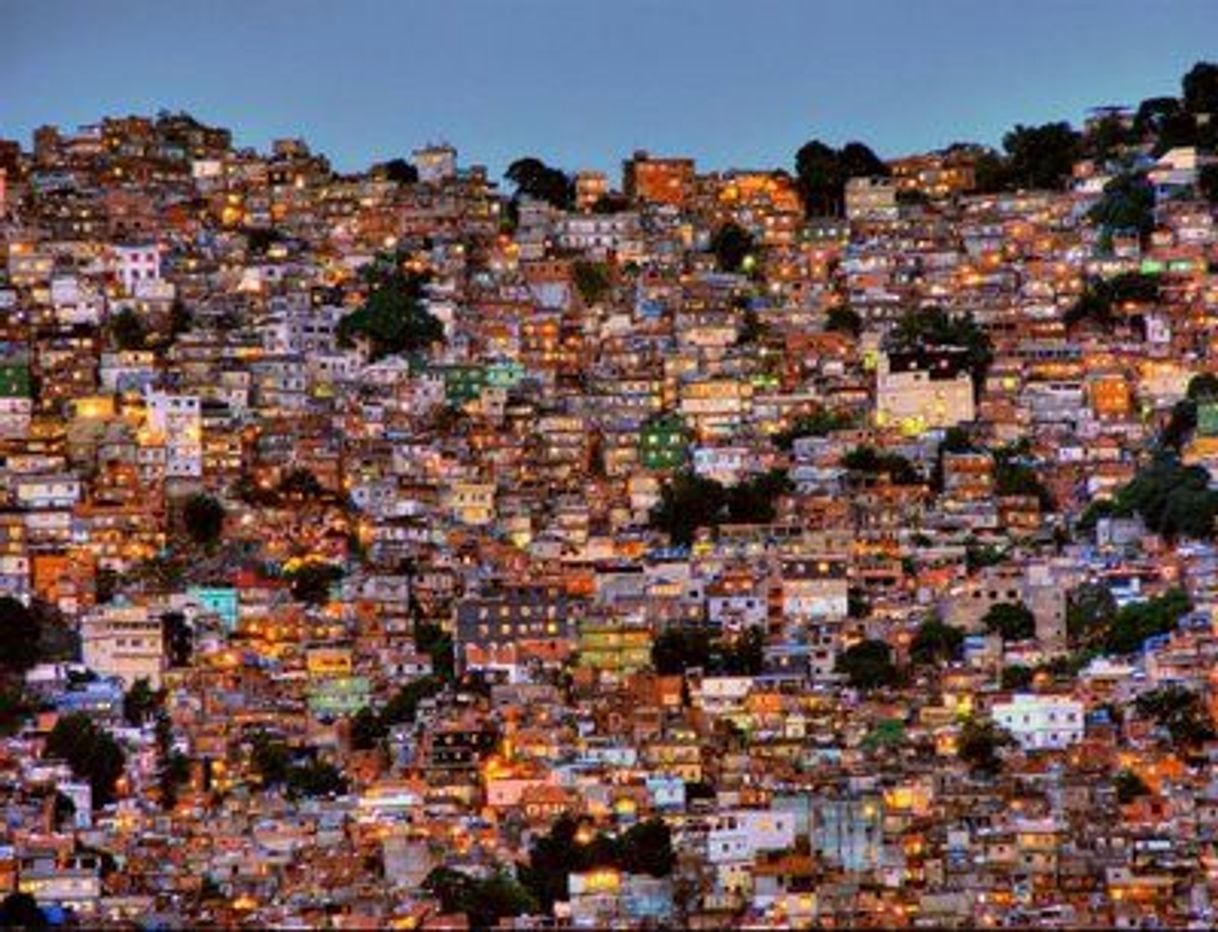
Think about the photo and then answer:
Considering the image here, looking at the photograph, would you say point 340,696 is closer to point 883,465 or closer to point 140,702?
point 140,702

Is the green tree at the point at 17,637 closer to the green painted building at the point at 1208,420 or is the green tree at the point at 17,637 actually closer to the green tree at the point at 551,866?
the green tree at the point at 551,866

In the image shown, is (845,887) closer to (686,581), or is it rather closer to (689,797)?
(689,797)

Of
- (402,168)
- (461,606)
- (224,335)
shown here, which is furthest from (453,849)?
(402,168)

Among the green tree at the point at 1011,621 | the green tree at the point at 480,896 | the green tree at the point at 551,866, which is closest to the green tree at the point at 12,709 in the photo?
the green tree at the point at 551,866

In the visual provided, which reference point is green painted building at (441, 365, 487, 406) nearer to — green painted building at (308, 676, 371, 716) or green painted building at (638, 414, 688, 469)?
green painted building at (638, 414, 688, 469)

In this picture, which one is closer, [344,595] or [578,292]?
[344,595]

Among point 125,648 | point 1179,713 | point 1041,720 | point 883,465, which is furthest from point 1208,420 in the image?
point 125,648
